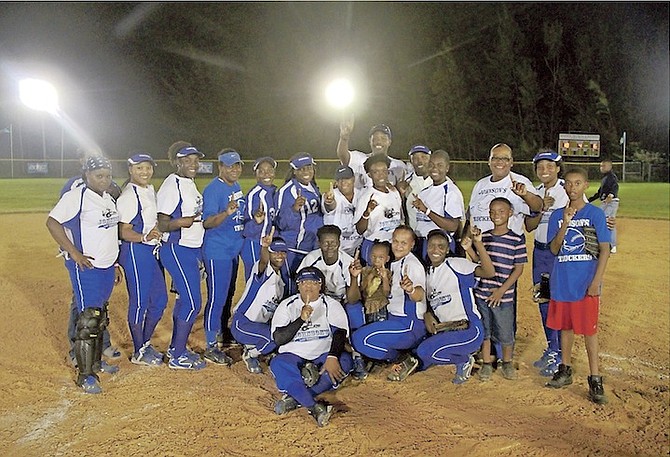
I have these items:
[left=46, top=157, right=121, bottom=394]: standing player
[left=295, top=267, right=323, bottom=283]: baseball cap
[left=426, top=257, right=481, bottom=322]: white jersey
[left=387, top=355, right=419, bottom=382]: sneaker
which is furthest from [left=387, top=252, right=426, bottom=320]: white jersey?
[left=46, top=157, right=121, bottom=394]: standing player

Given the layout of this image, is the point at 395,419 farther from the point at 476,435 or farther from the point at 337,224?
the point at 337,224

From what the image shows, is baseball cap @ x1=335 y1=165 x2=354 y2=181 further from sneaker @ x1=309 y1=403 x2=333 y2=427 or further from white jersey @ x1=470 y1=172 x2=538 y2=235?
sneaker @ x1=309 y1=403 x2=333 y2=427

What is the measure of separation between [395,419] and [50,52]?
10619mm

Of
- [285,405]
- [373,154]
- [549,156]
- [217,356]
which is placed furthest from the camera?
[373,154]

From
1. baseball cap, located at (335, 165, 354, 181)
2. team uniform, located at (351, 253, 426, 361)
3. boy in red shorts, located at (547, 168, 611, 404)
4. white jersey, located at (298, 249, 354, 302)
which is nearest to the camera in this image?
boy in red shorts, located at (547, 168, 611, 404)

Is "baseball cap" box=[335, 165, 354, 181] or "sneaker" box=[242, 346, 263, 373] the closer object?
"sneaker" box=[242, 346, 263, 373]

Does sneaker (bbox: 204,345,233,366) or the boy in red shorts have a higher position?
the boy in red shorts

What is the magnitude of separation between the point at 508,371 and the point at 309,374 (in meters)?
1.77

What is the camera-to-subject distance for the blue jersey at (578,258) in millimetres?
4703

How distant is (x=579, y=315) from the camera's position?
4.73 m

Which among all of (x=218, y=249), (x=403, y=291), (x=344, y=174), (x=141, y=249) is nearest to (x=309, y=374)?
(x=403, y=291)

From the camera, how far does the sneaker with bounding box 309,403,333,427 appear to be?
414 cm

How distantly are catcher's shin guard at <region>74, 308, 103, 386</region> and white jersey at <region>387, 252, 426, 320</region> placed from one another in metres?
2.40

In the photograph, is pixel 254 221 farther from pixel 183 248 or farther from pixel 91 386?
pixel 91 386
